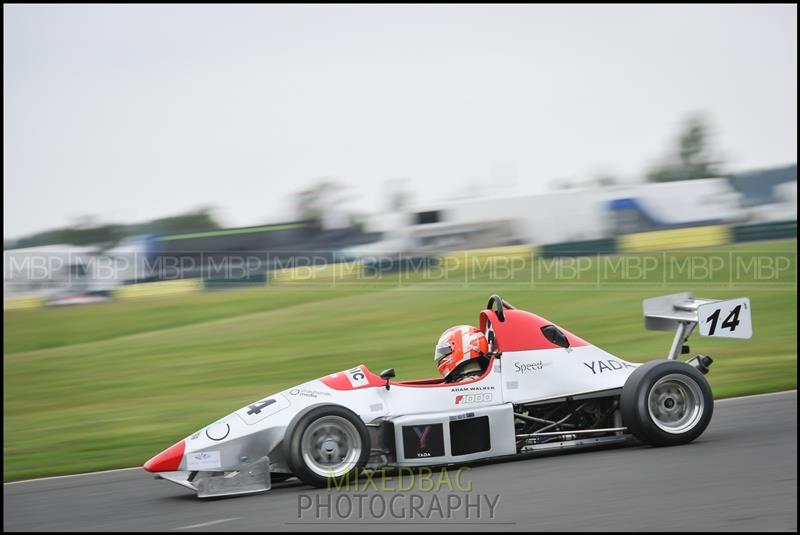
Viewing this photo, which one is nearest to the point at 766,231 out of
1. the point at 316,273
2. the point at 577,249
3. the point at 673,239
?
the point at 673,239

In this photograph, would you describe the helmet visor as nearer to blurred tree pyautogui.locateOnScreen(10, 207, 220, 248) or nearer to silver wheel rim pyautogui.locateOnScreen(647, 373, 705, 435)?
silver wheel rim pyautogui.locateOnScreen(647, 373, 705, 435)

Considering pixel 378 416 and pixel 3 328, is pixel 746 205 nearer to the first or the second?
pixel 3 328

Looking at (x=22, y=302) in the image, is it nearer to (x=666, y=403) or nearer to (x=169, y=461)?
(x=169, y=461)

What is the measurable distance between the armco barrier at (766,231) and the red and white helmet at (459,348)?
19178 millimetres

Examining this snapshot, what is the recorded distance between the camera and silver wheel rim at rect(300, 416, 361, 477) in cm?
691

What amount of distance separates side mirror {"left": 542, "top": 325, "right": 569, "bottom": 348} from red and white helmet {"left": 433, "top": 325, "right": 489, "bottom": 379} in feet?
1.72

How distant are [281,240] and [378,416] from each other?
19.8 meters

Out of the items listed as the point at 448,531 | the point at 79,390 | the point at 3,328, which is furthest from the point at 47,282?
the point at 448,531

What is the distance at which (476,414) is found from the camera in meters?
7.39

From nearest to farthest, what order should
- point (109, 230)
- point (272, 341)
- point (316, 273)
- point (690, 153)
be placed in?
point (272, 341), point (316, 273), point (109, 230), point (690, 153)

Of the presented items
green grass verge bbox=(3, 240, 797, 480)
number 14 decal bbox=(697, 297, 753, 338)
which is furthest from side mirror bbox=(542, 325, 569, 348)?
green grass verge bbox=(3, 240, 797, 480)

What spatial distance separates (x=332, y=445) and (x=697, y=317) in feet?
11.3

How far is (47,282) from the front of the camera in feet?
78.5

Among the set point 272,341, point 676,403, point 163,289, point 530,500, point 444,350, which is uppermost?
point 163,289
